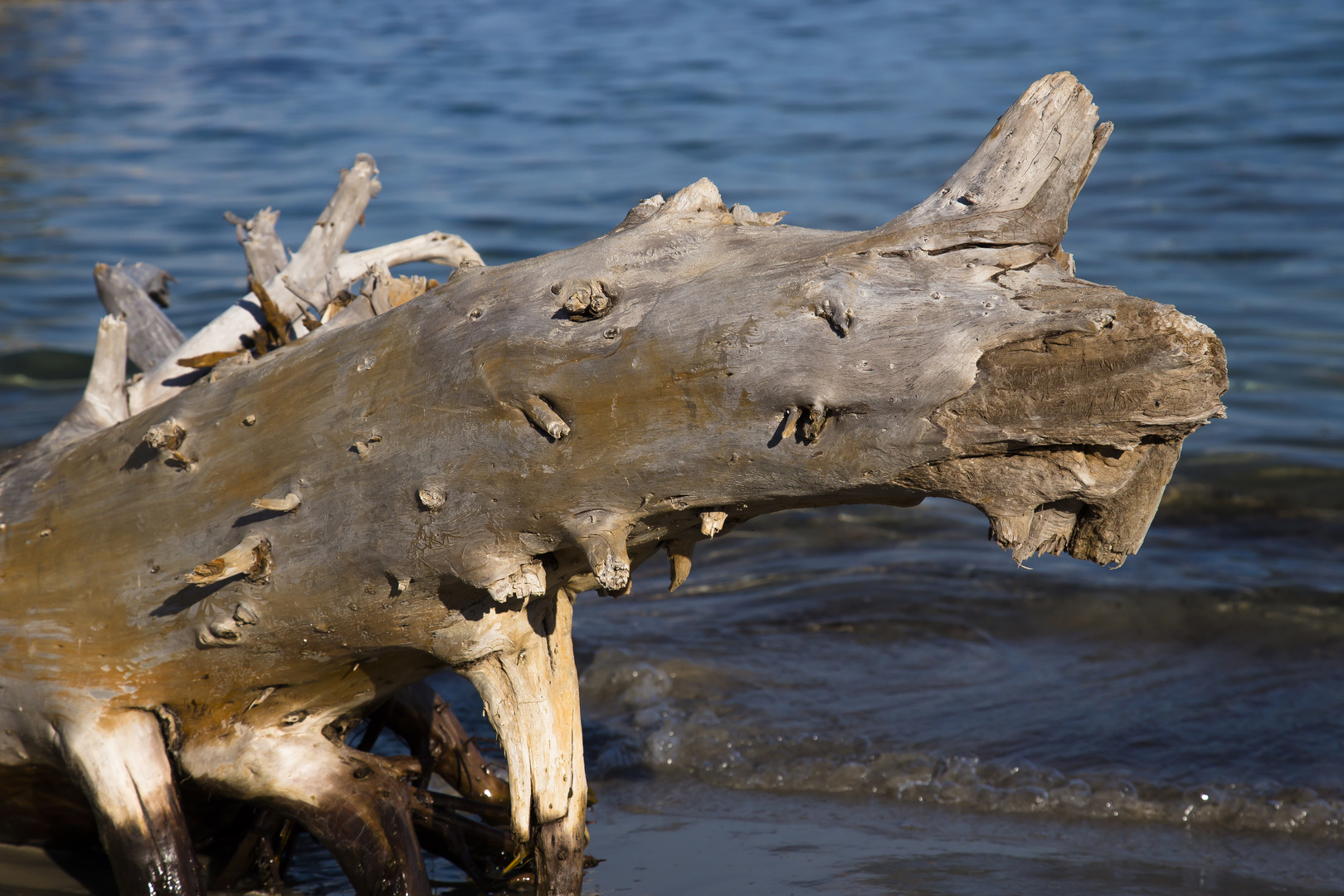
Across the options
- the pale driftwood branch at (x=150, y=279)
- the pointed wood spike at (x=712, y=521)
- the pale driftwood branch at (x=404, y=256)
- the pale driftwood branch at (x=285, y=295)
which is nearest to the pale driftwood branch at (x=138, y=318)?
the pale driftwood branch at (x=150, y=279)

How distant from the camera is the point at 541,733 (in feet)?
8.52

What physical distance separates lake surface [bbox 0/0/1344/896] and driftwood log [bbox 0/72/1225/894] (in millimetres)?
734

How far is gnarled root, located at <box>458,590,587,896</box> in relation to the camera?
8.38 ft

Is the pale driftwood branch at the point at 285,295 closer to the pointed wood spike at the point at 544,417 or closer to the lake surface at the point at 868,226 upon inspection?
the pointed wood spike at the point at 544,417

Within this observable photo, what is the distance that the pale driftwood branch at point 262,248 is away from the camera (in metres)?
3.41

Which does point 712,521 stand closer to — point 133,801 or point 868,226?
point 133,801

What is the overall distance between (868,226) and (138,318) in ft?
25.7

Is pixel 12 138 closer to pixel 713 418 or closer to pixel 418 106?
pixel 418 106

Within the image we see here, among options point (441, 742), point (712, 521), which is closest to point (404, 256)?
point (441, 742)

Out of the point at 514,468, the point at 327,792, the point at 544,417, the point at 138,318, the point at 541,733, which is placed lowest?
the point at 327,792

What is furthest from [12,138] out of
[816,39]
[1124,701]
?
[1124,701]

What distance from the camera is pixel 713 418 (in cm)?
210

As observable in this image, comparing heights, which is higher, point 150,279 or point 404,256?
point 404,256

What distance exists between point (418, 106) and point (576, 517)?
1460 cm
